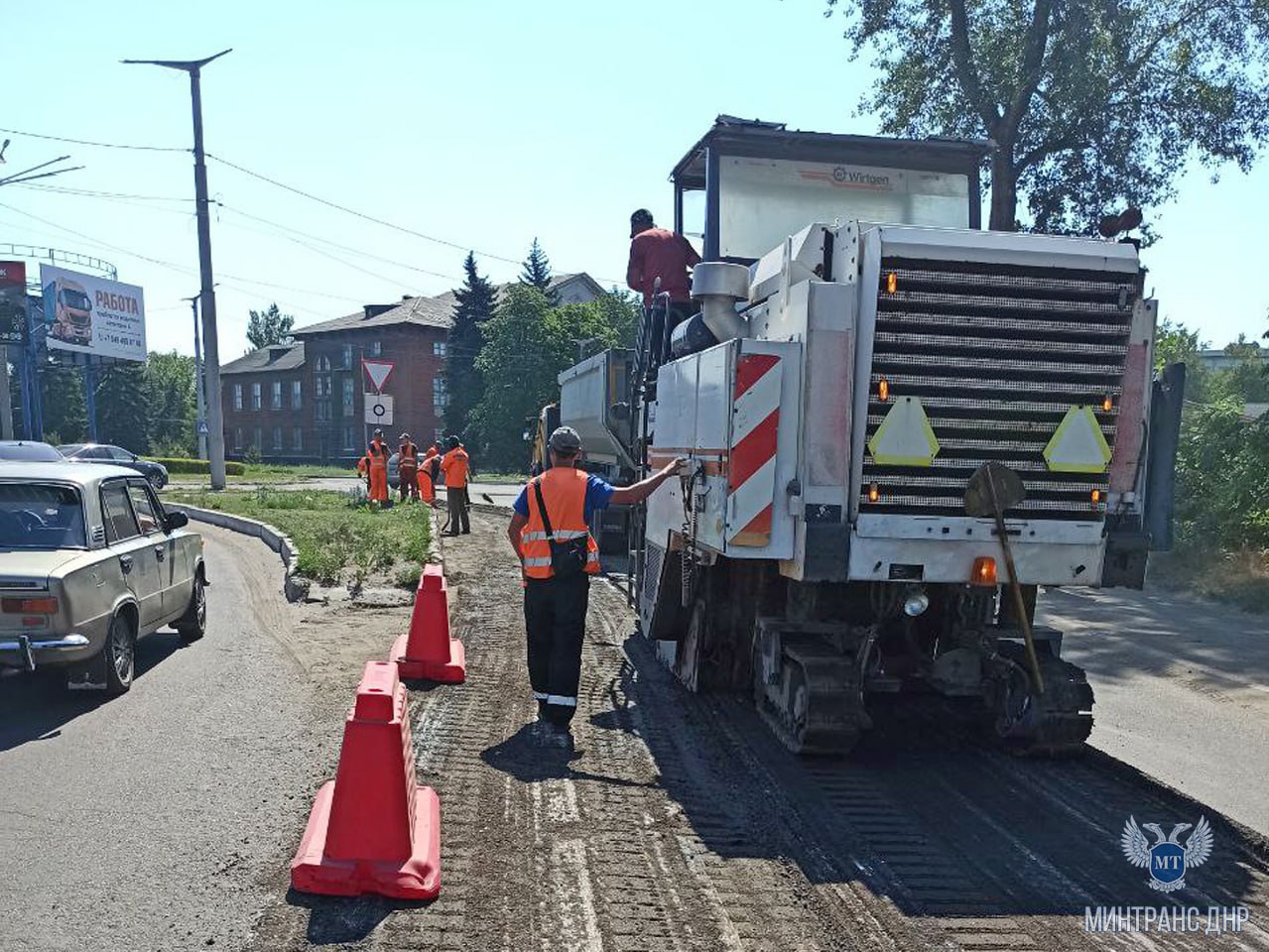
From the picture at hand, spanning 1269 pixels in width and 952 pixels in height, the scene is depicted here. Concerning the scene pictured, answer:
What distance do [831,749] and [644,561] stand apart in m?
2.89

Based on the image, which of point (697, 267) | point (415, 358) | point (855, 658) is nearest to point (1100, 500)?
point (855, 658)

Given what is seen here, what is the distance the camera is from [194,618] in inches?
364

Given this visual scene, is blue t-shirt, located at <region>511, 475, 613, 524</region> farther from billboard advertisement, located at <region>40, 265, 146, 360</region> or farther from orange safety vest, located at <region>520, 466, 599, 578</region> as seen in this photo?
billboard advertisement, located at <region>40, 265, 146, 360</region>

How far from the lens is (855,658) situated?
18.8ft

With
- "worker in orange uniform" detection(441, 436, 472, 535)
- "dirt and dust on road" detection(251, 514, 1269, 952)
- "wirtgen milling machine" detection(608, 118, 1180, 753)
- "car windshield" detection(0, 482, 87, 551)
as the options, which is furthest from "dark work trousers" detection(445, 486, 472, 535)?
"wirtgen milling machine" detection(608, 118, 1180, 753)

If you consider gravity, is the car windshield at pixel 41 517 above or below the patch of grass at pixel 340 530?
above

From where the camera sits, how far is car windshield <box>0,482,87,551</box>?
23.2ft

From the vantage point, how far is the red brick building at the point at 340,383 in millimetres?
64938

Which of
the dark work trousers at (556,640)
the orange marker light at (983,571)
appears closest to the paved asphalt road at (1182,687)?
the orange marker light at (983,571)

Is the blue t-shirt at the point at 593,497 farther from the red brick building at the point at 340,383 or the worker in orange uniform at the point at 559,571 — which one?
the red brick building at the point at 340,383

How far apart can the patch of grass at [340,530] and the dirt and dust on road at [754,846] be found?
19.6ft

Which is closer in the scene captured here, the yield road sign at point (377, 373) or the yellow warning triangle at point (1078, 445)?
the yellow warning triangle at point (1078, 445)

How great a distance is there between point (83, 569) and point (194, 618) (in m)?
2.57

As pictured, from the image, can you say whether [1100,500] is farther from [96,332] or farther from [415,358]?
[415,358]
